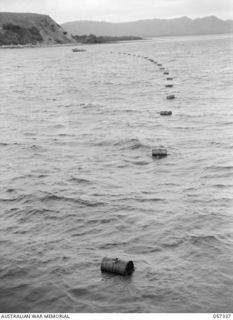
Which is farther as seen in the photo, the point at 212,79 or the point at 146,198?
the point at 212,79

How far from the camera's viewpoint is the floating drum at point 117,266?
14.0 m

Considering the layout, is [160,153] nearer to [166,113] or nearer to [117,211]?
[117,211]

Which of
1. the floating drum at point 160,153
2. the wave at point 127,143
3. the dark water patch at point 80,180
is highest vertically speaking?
the floating drum at point 160,153

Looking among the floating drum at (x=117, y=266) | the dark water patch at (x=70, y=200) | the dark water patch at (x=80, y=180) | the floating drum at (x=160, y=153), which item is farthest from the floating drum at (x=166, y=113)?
the floating drum at (x=117, y=266)

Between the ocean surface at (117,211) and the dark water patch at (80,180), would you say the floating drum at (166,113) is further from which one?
the dark water patch at (80,180)

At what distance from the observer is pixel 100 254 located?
15523 mm

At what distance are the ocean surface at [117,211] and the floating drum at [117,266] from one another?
0.64 ft

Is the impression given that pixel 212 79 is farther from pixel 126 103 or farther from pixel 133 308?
pixel 133 308

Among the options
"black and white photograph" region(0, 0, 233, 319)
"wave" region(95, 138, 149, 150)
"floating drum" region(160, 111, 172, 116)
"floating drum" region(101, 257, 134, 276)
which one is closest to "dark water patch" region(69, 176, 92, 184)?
"black and white photograph" region(0, 0, 233, 319)

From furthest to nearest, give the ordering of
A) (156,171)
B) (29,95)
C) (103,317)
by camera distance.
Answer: (29,95)
(156,171)
(103,317)

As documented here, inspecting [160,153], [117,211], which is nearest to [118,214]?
[117,211]

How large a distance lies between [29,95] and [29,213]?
126 ft

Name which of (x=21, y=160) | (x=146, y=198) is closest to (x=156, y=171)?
(x=146, y=198)

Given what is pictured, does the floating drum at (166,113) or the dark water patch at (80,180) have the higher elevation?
the dark water patch at (80,180)
